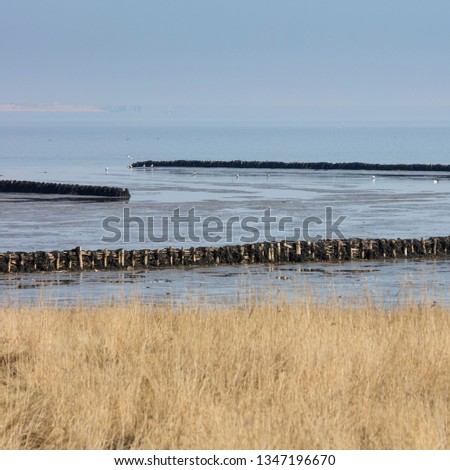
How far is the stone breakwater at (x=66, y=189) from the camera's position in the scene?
288 feet

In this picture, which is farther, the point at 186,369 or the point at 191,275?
the point at 191,275

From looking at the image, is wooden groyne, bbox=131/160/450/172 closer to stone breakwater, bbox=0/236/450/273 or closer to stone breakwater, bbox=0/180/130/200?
stone breakwater, bbox=0/180/130/200

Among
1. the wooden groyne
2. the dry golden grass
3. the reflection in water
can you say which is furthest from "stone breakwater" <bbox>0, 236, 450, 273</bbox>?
the wooden groyne

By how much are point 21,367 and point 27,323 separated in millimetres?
2889

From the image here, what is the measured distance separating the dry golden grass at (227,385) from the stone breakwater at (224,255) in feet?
84.7

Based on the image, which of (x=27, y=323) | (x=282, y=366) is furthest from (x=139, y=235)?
(x=282, y=366)

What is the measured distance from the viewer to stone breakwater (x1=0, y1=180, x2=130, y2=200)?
288ft

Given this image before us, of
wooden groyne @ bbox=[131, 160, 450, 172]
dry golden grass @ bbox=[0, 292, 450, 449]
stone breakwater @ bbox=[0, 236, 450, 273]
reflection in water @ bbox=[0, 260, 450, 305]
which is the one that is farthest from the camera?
wooden groyne @ bbox=[131, 160, 450, 172]

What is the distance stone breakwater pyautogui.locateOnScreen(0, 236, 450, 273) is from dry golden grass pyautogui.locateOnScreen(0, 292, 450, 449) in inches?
1017

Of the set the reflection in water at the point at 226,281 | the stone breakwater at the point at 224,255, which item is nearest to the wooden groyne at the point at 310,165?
the stone breakwater at the point at 224,255

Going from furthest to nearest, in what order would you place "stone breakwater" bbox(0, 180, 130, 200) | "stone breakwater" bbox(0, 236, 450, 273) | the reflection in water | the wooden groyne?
the wooden groyne
"stone breakwater" bbox(0, 180, 130, 200)
"stone breakwater" bbox(0, 236, 450, 273)
the reflection in water
